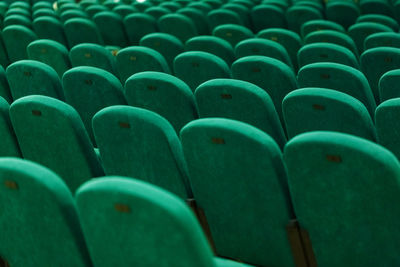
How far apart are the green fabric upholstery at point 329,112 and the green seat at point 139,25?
379cm

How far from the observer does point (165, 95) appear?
3174mm

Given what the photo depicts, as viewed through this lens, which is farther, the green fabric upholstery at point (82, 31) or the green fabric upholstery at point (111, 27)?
the green fabric upholstery at point (111, 27)

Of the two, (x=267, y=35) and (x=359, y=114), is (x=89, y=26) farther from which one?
(x=359, y=114)

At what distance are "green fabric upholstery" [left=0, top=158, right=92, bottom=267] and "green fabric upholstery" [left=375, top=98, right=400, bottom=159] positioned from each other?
128 centimetres

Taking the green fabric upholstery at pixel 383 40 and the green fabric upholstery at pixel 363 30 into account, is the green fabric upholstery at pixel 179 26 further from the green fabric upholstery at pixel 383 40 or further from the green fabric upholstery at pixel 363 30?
the green fabric upholstery at pixel 383 40

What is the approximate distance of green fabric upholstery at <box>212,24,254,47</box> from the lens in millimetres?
5305

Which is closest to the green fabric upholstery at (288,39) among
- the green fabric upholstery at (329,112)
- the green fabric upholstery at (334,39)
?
the green fabric upholstery at (334,39)

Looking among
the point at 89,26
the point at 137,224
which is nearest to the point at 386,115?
the point at 137,224

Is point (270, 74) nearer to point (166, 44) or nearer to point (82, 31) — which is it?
point (166, 44)

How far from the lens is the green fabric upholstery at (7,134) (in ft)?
9.70

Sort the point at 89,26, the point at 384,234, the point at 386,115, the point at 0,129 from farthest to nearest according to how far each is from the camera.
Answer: the point at 89,26
the point at 0,129
the point at 386,115
the point at 384,234

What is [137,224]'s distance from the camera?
1643mm

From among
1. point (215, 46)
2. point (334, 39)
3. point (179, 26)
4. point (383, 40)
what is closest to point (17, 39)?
point (179, 26)

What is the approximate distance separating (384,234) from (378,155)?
298mm
